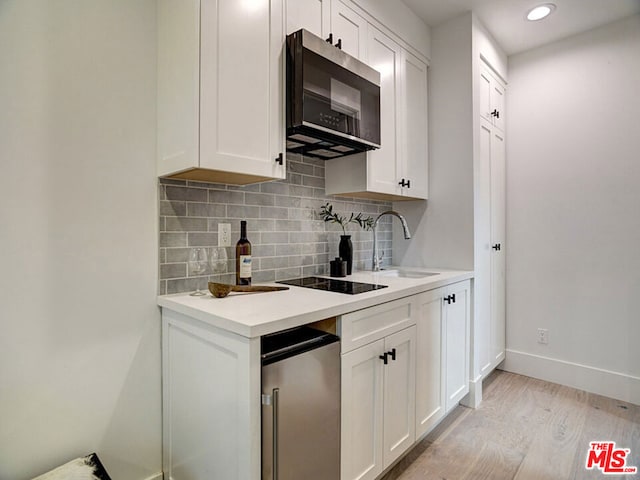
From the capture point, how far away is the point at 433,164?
261cm

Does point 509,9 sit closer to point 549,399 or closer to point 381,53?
point 381,53

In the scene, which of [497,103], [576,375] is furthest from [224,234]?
[576,375]

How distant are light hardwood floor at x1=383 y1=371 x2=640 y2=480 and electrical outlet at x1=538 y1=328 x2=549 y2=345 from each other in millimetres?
346

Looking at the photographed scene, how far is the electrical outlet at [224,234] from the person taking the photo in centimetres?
168

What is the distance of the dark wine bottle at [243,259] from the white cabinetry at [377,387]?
1.79 feet

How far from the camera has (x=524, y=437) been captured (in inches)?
80.2

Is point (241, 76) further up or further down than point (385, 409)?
further up

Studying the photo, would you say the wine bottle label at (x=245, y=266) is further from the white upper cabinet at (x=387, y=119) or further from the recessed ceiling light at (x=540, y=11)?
the recessed ceiling light at (x=540, y=11)

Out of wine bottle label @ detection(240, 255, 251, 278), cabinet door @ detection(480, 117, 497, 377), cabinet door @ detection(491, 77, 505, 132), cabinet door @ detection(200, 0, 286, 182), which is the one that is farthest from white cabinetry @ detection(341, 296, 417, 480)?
cabinet door @ detection(491, 77, 505, 132)

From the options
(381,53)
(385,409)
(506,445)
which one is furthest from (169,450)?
(381,53)

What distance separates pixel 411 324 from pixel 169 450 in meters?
1.23

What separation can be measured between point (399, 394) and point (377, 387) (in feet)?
0.70

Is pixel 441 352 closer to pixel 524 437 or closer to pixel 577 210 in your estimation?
pixel 524 437

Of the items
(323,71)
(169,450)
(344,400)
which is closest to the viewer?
(344,400)
